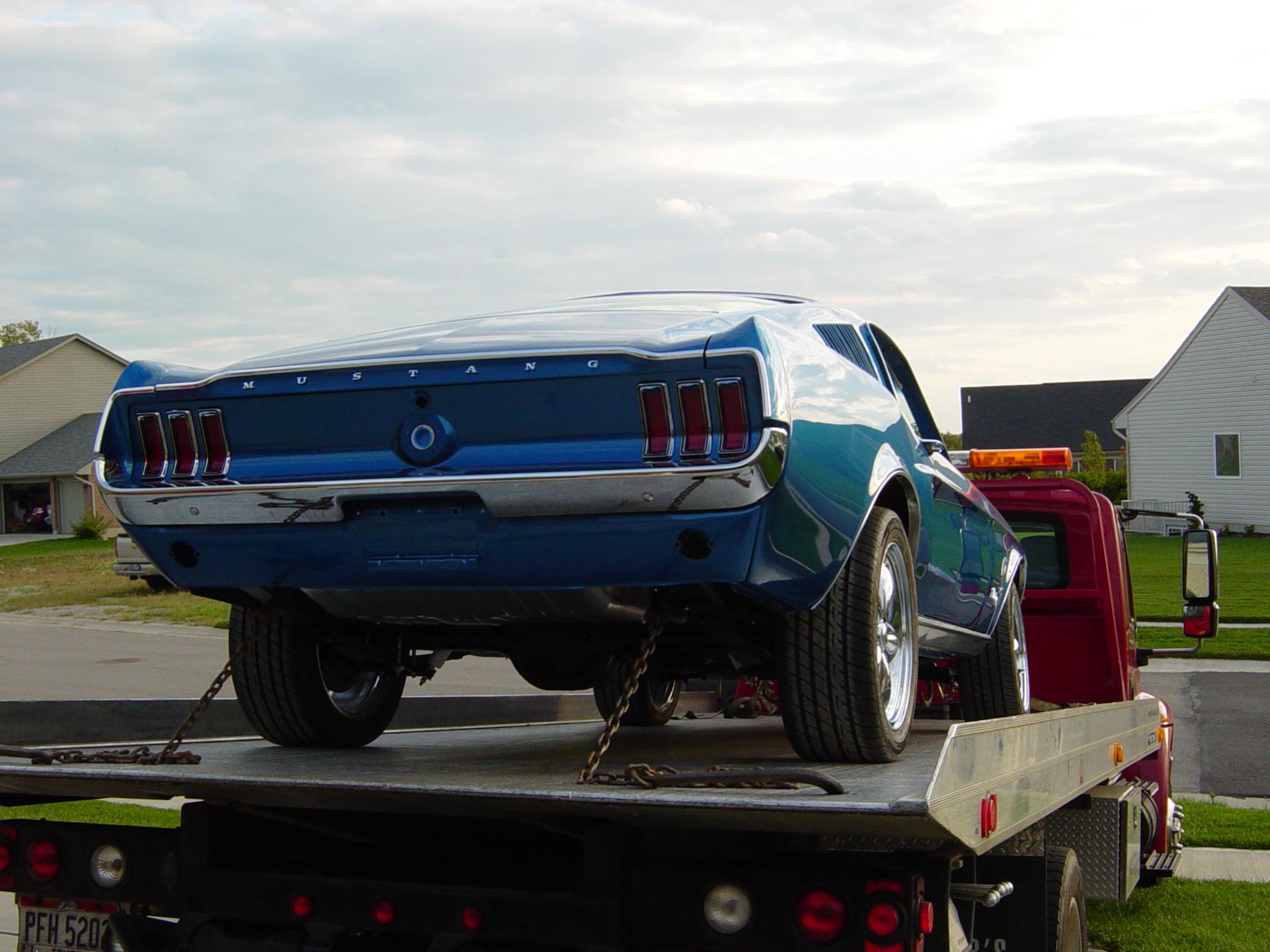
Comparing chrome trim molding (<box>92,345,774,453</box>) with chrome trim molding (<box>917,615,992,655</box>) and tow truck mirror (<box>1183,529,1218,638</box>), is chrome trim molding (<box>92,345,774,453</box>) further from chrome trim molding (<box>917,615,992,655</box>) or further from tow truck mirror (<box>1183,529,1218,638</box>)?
tow truck mirror (<box>1183,529,1218,638</box>)

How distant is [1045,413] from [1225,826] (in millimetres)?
57237

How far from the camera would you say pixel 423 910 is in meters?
3.24

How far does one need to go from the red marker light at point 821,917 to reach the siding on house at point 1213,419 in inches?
1531

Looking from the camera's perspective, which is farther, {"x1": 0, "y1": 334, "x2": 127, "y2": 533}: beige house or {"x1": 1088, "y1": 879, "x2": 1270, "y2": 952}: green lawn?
{"x1": 0, "y1": 334, "x2": 127, "y2": 533}: beige house

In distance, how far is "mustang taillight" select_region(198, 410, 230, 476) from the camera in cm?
365

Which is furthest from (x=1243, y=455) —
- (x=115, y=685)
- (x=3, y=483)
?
(x=3, y=483)

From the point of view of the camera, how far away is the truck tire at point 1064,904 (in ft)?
13.1

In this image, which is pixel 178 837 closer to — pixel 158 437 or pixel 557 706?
pixel 158 437

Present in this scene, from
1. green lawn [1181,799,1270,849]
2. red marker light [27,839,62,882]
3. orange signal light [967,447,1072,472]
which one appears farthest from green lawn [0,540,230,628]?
red marker light [27,839,62,882]

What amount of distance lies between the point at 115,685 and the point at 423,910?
12752 millimetres

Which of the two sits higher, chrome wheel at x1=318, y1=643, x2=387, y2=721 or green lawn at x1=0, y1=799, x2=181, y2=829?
chrome wheel at x1=318, y1=643, x2=387, y2=721

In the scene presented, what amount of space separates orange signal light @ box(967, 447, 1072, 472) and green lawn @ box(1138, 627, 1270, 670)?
10.2m

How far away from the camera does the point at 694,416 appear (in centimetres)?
322

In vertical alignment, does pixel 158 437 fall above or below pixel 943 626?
above
